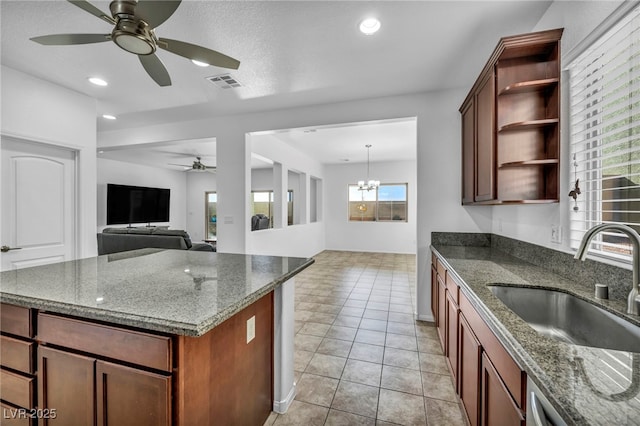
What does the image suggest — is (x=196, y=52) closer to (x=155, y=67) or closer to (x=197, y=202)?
(x=155, y=67)

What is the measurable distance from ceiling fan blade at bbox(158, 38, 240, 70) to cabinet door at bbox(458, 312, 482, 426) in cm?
215

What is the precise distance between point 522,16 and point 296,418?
10.5 ft

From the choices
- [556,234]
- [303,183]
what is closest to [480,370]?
[556,234]

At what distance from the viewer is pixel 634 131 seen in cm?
128

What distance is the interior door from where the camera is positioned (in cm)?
276

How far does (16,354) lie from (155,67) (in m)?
1.79

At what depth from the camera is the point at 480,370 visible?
1320 millimetres

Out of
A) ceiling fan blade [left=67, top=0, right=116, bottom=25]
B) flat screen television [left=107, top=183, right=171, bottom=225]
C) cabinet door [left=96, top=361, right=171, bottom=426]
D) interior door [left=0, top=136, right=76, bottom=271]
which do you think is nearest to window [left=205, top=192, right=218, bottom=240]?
flat screen television [left=107, top=183, right=171, bottom=225]

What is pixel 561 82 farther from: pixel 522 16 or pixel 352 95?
pixel 352 95

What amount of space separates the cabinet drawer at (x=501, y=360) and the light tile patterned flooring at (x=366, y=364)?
0.83 metres

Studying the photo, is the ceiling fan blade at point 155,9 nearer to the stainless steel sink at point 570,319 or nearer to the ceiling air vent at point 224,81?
the ceiling air vent at point 224,81

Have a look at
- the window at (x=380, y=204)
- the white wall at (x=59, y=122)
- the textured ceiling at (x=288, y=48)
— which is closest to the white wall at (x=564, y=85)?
the textured ceiling at (x=288, y=48)

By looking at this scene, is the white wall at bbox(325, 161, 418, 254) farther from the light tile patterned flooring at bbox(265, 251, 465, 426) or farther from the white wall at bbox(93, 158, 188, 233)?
the white wall at bbox(93, 158, 188, 233)

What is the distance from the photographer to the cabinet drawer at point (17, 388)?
4.17 feet
